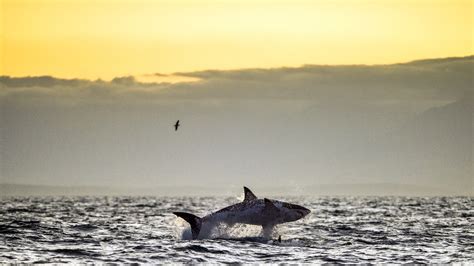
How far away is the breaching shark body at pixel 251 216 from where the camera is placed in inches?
1503

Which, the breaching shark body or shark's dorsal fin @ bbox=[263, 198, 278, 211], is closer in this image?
shark's dorsal fin @ bbox=[263, 198, 278, 211]

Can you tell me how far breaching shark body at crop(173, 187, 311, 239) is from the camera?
38.2m

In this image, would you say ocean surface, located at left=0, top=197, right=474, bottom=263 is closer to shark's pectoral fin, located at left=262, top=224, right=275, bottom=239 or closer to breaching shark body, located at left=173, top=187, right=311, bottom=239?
shark's pectoral fin, located at left=262, top=224, right=275, bottom=239

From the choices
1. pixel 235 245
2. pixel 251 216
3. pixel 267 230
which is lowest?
pixel 235 245

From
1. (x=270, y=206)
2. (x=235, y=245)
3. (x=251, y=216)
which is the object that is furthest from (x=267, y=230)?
(x=235, y=245)

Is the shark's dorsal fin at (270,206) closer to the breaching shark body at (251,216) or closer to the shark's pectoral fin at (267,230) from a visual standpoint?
the breaching shark body at (251,216)

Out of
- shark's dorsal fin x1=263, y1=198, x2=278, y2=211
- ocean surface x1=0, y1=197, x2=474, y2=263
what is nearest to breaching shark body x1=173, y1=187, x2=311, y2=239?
shark's dorsal fin x1=263, y1=198, x2=278, y2=211

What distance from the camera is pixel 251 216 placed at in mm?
38312

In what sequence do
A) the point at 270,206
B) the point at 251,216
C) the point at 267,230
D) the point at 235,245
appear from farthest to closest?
1. the point at 267,230
2. the point at 251,216
3. the point at 270,206
4. the point at 235,245

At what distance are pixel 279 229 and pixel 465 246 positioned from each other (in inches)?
305

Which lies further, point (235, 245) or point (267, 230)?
point (267, 230)

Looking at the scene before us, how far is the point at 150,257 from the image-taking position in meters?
31.8

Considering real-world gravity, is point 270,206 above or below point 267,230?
above

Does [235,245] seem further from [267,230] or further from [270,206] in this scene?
[267,230]
